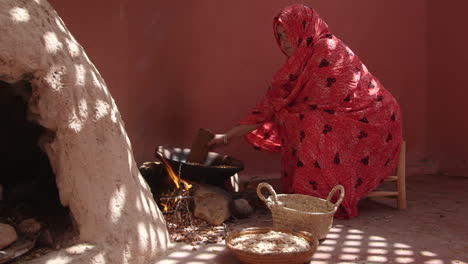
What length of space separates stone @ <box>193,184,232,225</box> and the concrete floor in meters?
0.11

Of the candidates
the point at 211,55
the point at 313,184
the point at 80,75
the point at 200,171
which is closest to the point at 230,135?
the point at 200,171

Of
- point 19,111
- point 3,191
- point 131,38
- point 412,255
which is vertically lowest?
point 412,255

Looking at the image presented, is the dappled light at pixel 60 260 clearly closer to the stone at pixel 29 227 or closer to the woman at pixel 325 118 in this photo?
the stone at pixel 29 227

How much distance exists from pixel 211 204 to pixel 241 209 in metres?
0.30

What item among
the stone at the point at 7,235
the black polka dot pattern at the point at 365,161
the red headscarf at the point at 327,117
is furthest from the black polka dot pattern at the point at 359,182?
the stone at the point at 7,235

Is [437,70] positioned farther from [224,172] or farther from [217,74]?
[224,172]

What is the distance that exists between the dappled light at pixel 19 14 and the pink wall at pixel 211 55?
142 cm

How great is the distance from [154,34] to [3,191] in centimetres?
188

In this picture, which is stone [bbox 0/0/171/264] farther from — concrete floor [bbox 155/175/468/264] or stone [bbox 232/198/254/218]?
stone [bbox 232/198/254/218]

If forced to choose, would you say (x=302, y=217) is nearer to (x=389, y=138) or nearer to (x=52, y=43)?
(x=389, y=138)

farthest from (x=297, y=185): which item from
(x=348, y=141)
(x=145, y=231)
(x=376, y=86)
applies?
(x=145, y=231)

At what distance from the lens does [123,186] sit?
2.49 metres

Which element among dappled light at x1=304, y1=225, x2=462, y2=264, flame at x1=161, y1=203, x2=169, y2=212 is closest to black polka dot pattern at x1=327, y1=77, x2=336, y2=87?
dappled light at x1=304, y1=225, x2=462, y2=264

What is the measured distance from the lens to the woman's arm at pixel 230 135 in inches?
141
